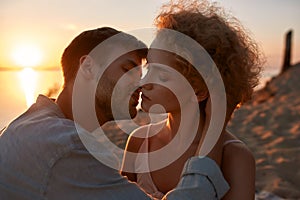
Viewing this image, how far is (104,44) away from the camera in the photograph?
2.18m

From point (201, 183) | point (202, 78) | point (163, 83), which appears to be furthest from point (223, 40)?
point (201, 183)

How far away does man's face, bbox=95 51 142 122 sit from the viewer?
2.15m

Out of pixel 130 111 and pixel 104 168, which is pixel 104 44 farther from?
pixel 104 168

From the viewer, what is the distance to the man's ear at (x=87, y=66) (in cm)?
210

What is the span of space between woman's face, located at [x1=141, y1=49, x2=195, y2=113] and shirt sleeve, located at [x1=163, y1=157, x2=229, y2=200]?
0.32 metres

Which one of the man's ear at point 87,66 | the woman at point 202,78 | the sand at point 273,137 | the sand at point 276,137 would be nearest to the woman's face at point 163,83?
the woman at point 202,78

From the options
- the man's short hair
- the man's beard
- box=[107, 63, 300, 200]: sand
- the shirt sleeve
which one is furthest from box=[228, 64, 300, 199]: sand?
the shirt sleeve

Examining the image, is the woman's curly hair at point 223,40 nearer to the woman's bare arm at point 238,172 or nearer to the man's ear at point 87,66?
the woman's bare arm at point 238,172

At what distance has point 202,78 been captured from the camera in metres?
1.97

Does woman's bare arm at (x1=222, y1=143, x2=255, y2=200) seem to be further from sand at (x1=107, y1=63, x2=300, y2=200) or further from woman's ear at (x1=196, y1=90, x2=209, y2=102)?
sand at (x1=107, y1=63, x2=300, y2=200)

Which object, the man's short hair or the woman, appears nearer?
the woman

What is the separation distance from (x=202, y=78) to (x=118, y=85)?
0.41 metres

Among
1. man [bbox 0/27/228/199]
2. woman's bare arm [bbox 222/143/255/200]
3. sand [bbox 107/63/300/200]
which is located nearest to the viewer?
man [bbox 0/27/228/199]

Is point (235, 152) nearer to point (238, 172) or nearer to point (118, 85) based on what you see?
point (238, 172)
